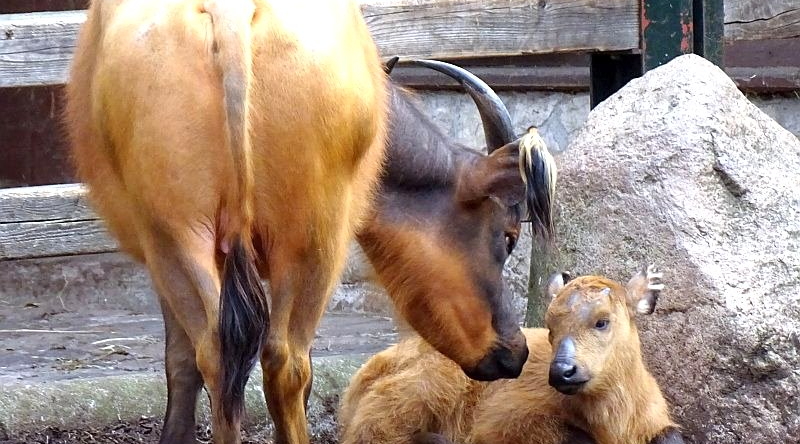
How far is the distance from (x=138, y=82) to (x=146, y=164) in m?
0.22

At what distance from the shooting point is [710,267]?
4895 millimetres

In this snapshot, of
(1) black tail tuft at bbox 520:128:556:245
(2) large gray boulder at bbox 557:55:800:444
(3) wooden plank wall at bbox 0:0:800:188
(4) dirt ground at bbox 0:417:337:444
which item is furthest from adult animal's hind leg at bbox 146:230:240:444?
(3) wooden plank wall at bbox 0:0:800:188

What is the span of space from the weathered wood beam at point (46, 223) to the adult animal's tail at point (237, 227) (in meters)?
2.00

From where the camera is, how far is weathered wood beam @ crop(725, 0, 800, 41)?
6.74 meters

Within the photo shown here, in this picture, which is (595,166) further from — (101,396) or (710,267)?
(101,396)

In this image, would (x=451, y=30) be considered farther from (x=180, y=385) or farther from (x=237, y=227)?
(x=237, y=227)

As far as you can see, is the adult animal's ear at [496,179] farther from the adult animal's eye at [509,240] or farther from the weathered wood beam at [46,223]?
the weathered wood beam at [46,223]

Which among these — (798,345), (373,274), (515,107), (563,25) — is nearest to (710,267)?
(798,345)

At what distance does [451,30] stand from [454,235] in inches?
55.9

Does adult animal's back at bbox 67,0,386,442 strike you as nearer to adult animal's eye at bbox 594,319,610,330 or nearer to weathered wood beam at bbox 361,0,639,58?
adult animal's eye at bbox 594,319,610,330

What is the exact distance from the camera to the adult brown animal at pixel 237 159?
11.8ft

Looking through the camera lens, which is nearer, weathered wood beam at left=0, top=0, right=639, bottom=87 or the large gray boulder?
the large gray boulder

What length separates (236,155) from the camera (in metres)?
3.56

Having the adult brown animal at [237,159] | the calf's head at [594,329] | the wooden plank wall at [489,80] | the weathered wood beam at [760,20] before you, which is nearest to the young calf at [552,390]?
the calf's head at [594,329]
